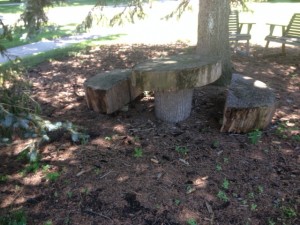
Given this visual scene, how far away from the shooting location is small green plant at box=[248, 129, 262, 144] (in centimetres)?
420

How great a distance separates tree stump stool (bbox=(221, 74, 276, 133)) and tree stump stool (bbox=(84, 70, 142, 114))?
155 cm

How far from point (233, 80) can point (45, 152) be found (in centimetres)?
296

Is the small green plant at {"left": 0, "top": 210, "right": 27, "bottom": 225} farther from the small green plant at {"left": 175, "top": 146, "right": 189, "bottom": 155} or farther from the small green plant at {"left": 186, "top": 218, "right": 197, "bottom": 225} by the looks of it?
the small green plant at {"left": 175, "top": 146, "right": 189, "bottom": 155}

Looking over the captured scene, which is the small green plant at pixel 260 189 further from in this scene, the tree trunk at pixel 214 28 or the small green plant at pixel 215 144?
the tree trunk at pixel 214 28

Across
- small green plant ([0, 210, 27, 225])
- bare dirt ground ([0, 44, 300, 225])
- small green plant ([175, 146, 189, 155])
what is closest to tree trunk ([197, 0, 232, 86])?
bare dirt ground ([0, 44, 300, 225])

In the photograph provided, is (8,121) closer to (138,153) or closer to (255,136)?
(138,153)

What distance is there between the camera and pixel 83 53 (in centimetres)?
906

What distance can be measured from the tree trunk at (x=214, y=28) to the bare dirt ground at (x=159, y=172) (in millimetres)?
835

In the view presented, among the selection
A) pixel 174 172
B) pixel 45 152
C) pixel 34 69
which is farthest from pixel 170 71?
pixel 34 69

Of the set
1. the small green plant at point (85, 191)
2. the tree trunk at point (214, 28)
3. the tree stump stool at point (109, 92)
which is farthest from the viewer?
the tree trunk at point (214, 28)

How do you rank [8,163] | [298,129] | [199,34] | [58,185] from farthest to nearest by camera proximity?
[199,34] < [298,129] < [8,163] < [58,185]

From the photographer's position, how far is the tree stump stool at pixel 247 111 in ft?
13.8

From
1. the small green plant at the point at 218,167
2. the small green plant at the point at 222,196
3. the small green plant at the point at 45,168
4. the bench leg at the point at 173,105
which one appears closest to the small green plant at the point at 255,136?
the small green plant at the point at 218,167

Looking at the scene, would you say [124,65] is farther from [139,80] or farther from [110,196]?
[110,196]
